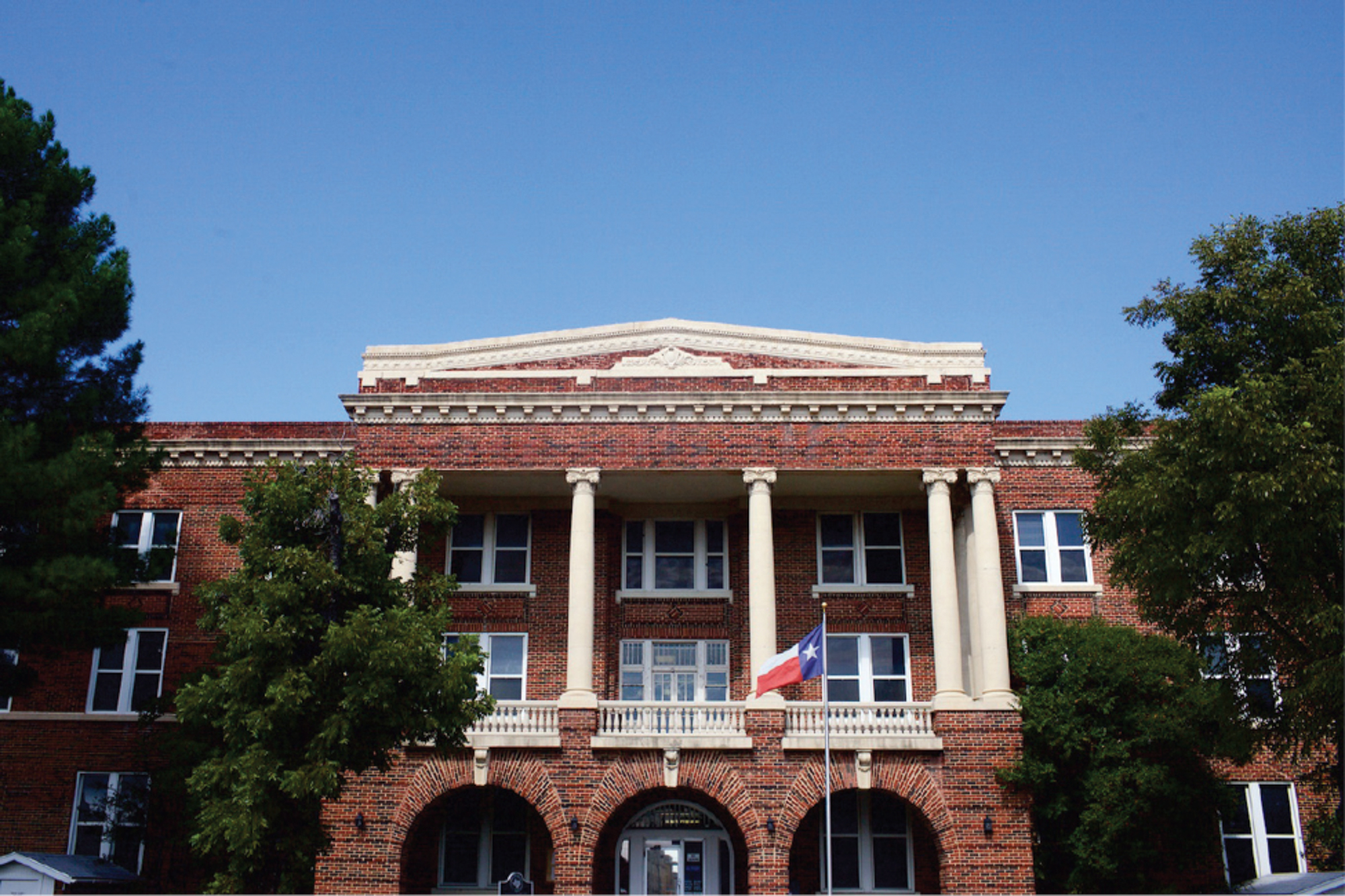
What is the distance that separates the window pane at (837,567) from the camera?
3133cm

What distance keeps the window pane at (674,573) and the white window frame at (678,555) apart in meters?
0.06

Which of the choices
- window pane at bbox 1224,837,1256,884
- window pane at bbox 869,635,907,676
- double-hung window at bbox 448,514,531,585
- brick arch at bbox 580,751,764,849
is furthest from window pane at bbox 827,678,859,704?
window pane at bbox 1224,837,1256,884

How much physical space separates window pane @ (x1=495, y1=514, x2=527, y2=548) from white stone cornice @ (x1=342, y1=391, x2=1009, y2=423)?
337 centimetres

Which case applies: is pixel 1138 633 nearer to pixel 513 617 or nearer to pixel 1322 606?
pixel 1322 606

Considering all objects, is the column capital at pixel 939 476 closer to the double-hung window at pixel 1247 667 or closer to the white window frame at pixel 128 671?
the double-hung window at pixel 1247 667

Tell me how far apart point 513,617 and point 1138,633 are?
49.0ft

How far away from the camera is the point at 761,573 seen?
28281 millimetres

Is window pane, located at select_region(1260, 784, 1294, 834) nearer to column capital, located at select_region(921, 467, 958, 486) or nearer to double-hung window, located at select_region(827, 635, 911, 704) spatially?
double-hung window, located at select_region(827, 635, 911, 704)

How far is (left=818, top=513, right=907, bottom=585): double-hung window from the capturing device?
31.3m

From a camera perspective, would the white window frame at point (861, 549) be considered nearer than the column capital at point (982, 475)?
No

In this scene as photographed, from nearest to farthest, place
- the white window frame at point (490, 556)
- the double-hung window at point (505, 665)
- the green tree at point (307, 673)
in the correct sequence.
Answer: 1. the green tree at point (307, 673)
2. the double-hung window at point (505, 665)
3. the white window frame at point (490, 556)

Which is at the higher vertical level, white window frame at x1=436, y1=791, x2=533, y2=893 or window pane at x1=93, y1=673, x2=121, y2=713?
window pane at x1=93, y1=673, x2=121, y2=713

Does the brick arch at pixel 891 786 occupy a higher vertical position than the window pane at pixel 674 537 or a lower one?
lower

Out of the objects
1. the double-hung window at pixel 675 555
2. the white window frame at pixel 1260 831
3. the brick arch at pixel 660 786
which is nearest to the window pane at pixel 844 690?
the double-hung window at pixel 675 555
